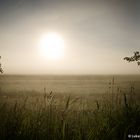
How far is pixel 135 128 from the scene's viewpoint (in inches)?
143

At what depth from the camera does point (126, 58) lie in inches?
242

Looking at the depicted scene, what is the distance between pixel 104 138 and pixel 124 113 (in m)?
0.77

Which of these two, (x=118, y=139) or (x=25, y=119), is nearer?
(x=118, y=139)

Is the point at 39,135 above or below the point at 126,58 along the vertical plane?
below

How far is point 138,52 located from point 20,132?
13.1ft

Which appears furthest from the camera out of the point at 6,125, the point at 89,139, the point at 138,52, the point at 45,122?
the point at 138,52

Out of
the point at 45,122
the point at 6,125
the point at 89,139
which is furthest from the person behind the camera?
the point at 45,122

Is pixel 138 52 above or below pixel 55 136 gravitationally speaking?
above

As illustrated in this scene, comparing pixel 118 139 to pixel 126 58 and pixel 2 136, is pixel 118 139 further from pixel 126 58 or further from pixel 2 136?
pixel 126 58

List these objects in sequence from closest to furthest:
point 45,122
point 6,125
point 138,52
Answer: point 6,125 → point 45,122 → point 138,52

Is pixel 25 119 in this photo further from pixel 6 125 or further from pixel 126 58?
pixel 126 58

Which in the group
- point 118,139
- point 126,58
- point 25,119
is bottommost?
point 118,139

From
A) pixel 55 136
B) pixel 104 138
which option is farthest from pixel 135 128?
pixel 55 136

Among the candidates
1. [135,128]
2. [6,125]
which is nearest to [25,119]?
[6,125]
